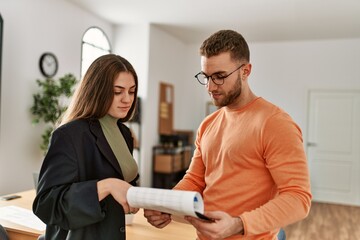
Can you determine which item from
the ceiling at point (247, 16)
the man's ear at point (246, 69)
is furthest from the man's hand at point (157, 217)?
the ceiling at point (247, 16)

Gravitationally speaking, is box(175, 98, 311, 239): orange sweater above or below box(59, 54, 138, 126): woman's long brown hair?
below

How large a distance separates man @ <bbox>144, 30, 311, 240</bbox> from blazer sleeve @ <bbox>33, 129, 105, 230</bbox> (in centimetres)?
28

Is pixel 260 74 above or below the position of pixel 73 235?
above

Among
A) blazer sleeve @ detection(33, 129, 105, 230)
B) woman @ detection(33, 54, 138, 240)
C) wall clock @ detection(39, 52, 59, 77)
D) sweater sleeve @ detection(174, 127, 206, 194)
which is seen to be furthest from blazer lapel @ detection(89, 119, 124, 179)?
wall clock @ detection(39, 52, 59, 77)

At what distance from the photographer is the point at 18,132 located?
4.12 meters

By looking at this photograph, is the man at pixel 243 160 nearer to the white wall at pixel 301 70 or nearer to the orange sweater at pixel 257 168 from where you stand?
the orange sweater at pixel 257 168

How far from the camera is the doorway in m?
6.25

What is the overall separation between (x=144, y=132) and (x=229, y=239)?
4.65m

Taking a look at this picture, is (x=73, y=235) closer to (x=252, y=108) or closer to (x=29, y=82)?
(x=252, y=108)

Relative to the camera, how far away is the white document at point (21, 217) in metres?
2.03

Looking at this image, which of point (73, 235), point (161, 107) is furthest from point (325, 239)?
point (73, 235)

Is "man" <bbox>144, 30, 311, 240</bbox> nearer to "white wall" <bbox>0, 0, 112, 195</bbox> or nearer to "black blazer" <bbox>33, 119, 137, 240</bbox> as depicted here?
"black blazer" <bbox>33, 119, 137, 240</bbox>

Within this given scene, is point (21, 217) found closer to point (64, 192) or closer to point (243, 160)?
point (64, 192)

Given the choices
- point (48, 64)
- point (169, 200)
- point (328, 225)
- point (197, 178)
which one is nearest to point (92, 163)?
point (169, 200)
